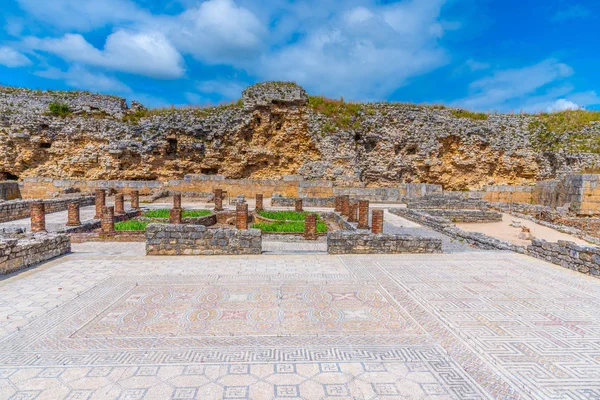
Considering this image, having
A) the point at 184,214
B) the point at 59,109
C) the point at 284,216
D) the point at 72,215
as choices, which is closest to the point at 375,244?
the point at 284,216

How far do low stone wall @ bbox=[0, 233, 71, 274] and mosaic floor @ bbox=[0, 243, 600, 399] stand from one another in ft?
1.21

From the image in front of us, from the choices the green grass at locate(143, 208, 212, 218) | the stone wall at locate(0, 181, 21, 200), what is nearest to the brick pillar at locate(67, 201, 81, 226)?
the green grass at locate(143, 208, 212, 218)

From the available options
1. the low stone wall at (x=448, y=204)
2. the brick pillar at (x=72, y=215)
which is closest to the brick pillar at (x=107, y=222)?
the brick pillar at (x=72, y=215)

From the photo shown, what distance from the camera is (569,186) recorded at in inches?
746

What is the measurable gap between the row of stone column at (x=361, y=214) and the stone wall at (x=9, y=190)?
24327 millimetres

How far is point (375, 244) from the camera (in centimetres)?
824

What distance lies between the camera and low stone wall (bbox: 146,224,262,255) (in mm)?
7891

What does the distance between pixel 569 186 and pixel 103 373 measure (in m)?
24.2

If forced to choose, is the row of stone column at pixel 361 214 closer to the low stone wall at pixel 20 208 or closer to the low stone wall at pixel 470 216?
the low stone wall at pixel 470 216

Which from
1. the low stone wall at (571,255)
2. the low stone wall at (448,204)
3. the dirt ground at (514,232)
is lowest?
the dirt ground at (514,232)

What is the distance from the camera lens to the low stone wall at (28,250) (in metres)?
6.14

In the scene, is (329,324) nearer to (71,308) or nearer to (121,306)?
(121,306)

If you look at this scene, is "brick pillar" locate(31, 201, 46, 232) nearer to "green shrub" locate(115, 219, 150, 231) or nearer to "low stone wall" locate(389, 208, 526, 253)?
"green shrub" locate(115, 219, 150, 231)

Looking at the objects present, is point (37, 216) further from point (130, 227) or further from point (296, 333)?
point (296, 333)
